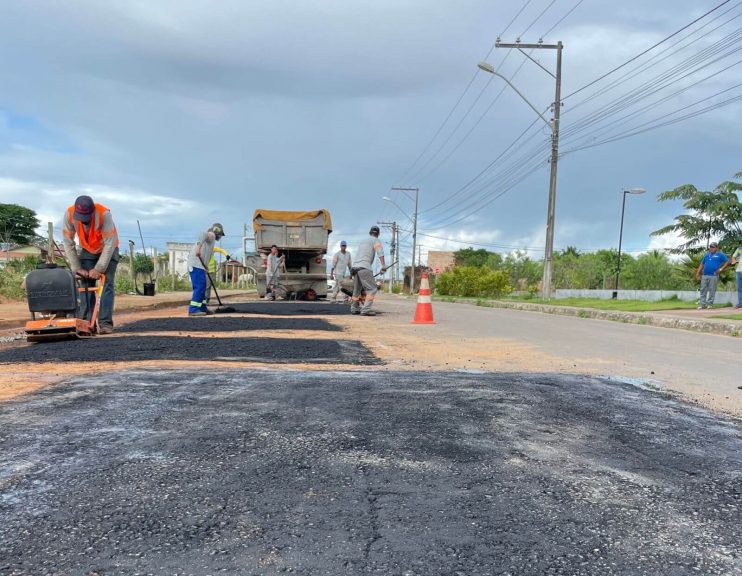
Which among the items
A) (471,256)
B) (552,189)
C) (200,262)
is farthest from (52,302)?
(471,256)

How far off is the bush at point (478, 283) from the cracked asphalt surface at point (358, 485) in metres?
28.8

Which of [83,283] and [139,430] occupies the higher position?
[83,283]

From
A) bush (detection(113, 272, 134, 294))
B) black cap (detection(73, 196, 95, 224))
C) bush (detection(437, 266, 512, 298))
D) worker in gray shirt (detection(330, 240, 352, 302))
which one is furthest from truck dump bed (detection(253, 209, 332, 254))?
bush (detection(437, 266, 512, 298))

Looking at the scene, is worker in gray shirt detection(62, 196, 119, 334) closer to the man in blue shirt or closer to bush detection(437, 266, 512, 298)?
the man in blue shirt

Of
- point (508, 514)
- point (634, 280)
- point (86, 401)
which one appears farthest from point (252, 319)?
point (634, 280)

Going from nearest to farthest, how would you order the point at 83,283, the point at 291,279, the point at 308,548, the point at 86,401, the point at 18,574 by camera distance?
the point at 18,574, the point at 308,548, the point at 86,401, the point at 83,283, the point at 291,279

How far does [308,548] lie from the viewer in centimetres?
165

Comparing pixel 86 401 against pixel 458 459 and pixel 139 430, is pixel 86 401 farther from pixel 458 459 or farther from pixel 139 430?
pixel 458 459

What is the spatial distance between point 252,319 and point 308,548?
26.3 ft

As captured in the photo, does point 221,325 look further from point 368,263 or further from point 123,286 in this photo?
point 123,286

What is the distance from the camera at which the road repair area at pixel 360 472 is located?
164cm

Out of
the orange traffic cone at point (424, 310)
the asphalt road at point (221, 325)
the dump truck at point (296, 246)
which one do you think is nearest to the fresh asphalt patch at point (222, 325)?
the asphalt road at point (221, 325)

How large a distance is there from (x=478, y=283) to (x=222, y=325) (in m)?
25.6

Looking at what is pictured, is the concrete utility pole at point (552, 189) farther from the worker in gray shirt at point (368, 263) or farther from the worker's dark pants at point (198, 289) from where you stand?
the worker's dark pants at point (198, 289)
